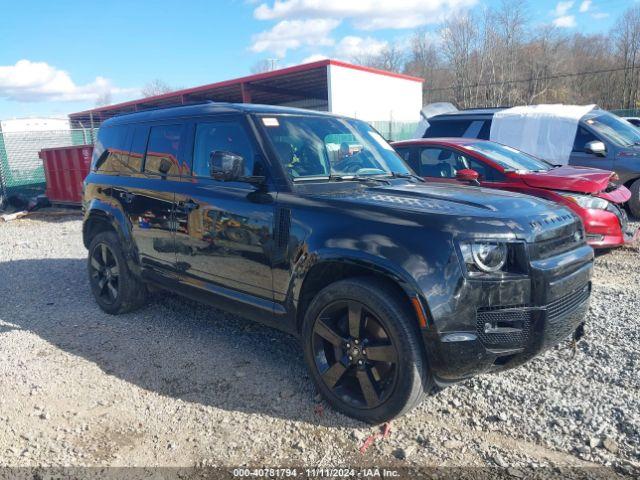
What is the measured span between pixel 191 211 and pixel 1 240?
868cm

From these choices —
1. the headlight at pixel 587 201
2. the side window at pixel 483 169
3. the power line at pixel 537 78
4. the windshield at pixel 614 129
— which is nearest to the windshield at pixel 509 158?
the side window at pixel 483 169

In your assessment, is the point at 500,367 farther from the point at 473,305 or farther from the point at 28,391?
the point at 28,391

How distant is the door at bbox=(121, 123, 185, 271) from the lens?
4.20m

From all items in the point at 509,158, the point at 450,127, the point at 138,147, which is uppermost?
the point at 138,147

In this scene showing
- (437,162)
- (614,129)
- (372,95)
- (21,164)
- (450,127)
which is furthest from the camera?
(372,95)

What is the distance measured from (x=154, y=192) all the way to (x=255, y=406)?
2134 mm

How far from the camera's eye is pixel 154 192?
4328 millimetres

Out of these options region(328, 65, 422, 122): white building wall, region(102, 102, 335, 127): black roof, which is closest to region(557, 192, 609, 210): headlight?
region(102, 102, 335, 127): black roof

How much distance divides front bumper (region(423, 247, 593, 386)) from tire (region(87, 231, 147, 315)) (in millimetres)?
3270

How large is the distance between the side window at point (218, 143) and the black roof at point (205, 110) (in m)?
0.13

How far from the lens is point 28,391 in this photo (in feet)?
11.8

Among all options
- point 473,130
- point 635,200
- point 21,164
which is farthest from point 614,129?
point 21,164

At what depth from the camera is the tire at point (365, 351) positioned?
9.05ft

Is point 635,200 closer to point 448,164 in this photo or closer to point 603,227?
point 603,227
